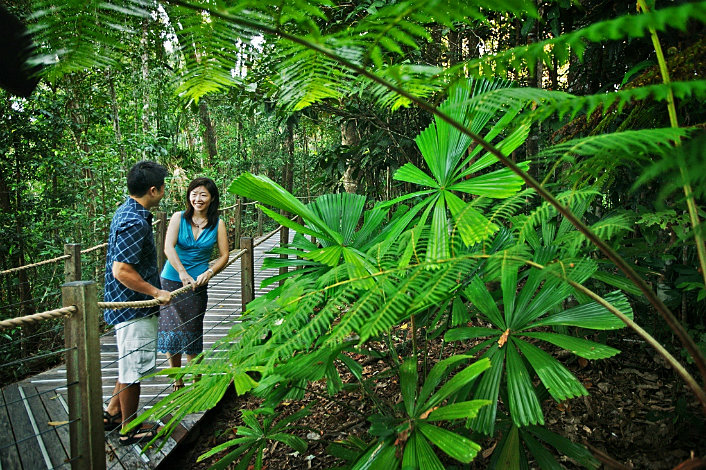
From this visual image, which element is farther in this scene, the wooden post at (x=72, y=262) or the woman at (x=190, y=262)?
the wooden post at (x=72, y=262)

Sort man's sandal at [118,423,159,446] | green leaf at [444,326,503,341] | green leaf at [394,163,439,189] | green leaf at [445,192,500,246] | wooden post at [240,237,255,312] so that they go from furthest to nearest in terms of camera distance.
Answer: wooden post at [240,237,255,312]
man's sandal at [118,423,159,446]
green leaf at [394,163,439,189]
green leaf at [444,326,503,341]
green leaf at [445,192,500,246]

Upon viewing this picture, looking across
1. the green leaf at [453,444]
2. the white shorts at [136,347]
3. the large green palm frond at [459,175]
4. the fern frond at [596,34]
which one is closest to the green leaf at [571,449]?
the green leaf at [453,444]

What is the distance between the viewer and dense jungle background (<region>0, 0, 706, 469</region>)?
0.73 metres

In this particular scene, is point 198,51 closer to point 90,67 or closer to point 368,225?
point 90,67

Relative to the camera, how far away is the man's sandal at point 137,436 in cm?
215

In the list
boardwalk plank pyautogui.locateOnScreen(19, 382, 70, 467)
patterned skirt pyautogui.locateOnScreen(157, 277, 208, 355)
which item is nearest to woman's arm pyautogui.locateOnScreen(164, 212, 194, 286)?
patterned skirt pyautogui.locateOnScreen(157, 277, 208, 355)

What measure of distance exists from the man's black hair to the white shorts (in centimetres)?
67

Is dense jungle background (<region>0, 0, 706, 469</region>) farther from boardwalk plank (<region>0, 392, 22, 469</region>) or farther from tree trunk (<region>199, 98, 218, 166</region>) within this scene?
tree trunk (<region>199, 98, 218, 166</region>)

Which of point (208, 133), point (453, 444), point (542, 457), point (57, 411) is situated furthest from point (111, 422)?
point (208, 133)

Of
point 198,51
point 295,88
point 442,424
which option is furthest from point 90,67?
point 442,424

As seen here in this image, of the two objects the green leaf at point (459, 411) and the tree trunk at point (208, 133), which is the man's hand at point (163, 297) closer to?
the green leaf at point (459, 411)

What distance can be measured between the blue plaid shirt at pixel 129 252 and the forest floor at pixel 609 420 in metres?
0.85

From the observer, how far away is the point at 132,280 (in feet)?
6.76

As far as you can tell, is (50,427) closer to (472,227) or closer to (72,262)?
(72,262)
